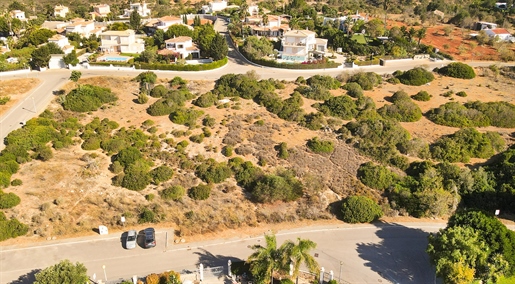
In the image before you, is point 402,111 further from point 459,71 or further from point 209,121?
point 209,121

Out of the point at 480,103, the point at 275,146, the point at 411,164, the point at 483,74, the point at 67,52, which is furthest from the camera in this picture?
the point at 67,52

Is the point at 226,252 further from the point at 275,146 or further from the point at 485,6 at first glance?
the point at 485,6

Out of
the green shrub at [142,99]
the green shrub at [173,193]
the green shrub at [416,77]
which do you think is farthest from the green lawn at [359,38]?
the green shrub at [173,193]

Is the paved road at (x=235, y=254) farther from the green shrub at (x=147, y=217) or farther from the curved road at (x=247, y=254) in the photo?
the green shrub at (x=147, y=217)

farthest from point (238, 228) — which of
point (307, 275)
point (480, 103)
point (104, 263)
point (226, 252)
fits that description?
point (480, 103)

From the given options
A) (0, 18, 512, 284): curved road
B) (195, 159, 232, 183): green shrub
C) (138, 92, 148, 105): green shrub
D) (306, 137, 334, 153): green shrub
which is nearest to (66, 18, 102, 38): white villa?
(138, 92, 148, 105): green shrub

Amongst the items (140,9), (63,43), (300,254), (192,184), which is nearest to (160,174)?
(192,184)
